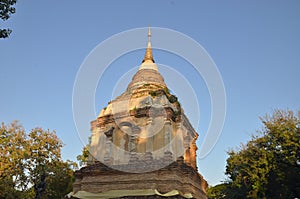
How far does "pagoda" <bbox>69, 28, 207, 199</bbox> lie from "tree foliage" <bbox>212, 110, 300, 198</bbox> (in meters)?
3.10

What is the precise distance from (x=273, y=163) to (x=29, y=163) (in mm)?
20764

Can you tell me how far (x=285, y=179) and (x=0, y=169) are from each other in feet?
72.9

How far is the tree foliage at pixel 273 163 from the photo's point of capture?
721 inches

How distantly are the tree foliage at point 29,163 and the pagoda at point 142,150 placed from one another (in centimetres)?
798

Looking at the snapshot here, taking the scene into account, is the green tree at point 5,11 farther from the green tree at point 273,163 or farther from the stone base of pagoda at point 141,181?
the green tree at point 273,163

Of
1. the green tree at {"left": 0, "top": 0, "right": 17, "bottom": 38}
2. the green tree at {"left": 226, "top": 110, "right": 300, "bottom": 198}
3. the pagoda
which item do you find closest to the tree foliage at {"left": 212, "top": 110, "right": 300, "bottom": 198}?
the green tree at {"left": 226, "top": 110, "right": 300, "bottom": 198}

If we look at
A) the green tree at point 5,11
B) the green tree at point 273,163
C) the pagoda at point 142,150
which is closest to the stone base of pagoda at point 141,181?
the pagoda at point 142,150

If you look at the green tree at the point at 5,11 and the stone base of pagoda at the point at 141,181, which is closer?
the green tree at the point at 5,11

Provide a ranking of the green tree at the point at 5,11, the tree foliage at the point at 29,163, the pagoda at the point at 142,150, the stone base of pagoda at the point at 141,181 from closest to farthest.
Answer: the green tree at the point at 5,11 < the stone base of pagoda at the point at 141,181 < the pagoda at the point at 142,150 < the tree foliage at the point at 29,163

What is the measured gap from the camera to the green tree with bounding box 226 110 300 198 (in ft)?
60.1

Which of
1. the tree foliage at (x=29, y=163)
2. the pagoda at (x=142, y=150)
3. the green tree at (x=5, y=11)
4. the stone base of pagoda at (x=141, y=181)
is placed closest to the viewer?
the green tree at (x=5, y=11)

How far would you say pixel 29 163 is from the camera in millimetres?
27094

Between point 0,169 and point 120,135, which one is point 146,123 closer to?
point 120,135

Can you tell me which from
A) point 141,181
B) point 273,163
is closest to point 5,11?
point 141,181
